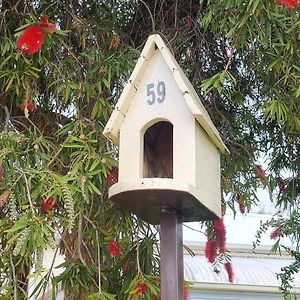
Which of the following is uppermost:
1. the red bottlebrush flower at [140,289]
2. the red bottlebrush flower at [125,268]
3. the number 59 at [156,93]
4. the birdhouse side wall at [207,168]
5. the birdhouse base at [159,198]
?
the number 59 at [156,93]

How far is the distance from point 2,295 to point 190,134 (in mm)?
960

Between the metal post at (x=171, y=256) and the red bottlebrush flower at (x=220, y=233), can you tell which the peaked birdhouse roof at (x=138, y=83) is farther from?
the red bottlebrush flower at (x=220, y=233)

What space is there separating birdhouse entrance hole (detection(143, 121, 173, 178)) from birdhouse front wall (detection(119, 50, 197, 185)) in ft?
0.29

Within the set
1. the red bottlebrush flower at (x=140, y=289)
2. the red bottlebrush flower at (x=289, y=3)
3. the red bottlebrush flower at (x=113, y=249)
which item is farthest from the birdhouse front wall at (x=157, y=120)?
the red bottlebrush flower at (x=113, y=249)

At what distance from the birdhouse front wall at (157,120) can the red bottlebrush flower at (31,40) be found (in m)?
0.52

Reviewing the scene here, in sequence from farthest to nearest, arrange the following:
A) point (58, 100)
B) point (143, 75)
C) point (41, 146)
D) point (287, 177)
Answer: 1. point (287, 177)
2. point (58, 100)
3. point (41, 146)
4. point (143, 75)

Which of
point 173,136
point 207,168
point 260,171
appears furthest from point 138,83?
point 260,171

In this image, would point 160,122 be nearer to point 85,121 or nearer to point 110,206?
point 85,121

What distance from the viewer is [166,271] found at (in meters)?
1.51

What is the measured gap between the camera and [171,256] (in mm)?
1521

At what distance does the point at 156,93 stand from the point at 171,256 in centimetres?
41

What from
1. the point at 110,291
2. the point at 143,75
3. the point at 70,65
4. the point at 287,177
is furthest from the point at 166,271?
the point at 287,177

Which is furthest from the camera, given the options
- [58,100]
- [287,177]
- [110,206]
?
[287,177]

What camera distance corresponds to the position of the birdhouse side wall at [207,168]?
159 cm
